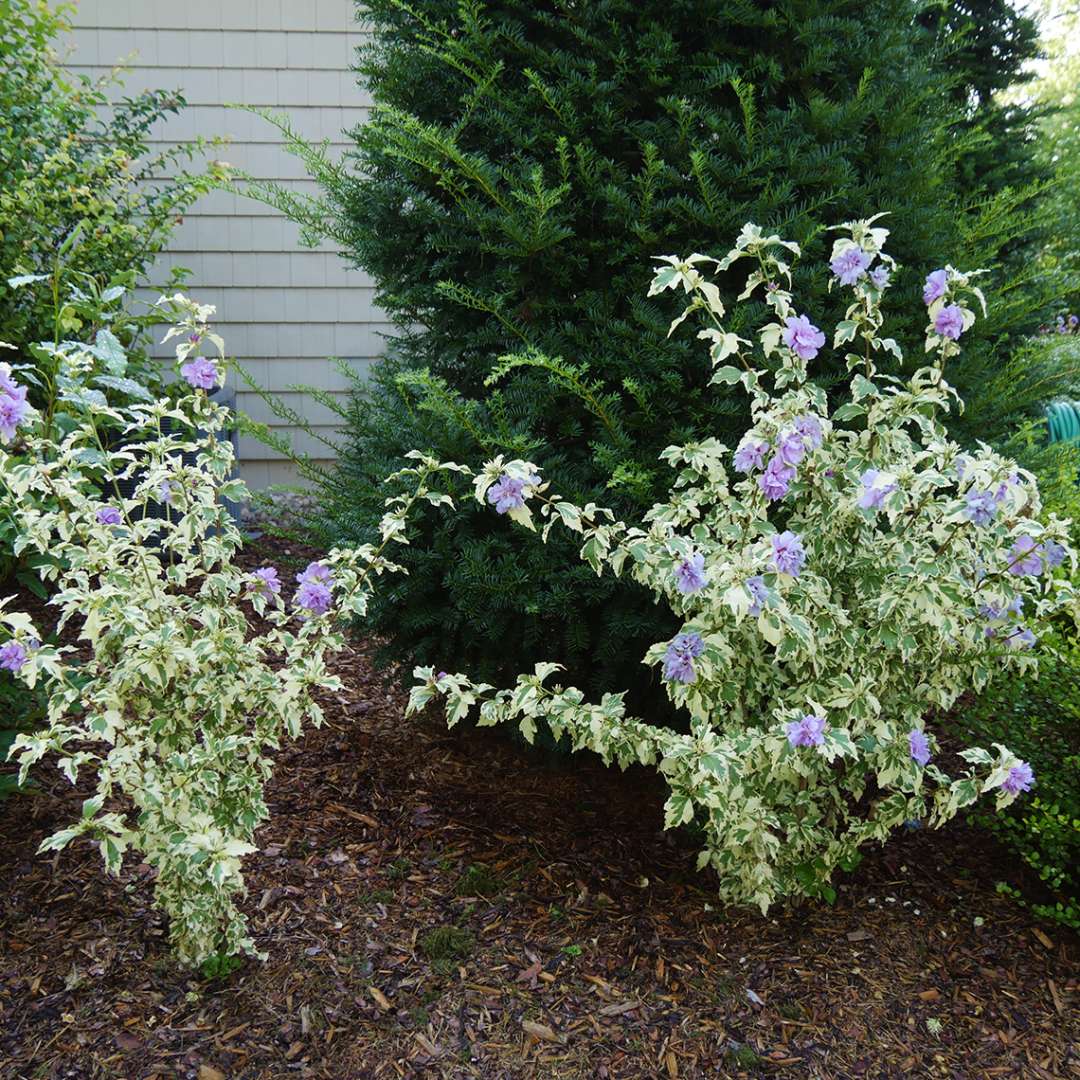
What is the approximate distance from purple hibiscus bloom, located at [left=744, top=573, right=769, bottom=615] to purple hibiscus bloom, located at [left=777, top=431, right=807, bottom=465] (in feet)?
0.78

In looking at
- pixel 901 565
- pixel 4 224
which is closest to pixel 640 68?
pixel 901 565

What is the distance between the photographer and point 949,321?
2.10 metres

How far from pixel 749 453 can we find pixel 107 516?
1.36 metres

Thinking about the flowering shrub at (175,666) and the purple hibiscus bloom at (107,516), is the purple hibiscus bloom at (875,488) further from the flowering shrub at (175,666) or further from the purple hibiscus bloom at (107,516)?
the purple hibiscus bloom at (107,516)

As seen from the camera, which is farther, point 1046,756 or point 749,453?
point 1046,756

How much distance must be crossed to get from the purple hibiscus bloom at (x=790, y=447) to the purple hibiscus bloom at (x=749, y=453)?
0.24 ft

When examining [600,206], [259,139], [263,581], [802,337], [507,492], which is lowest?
[263,581]

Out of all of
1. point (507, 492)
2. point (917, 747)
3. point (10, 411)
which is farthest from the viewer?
point (917, 747)

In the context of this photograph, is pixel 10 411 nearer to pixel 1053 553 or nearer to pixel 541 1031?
pixel 541 1031

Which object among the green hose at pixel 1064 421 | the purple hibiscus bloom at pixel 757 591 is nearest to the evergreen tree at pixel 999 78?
the green hose at pixel 1064 421

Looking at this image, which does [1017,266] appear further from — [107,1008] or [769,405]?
[107,1008]

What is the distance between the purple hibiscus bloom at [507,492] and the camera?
6.54 ft

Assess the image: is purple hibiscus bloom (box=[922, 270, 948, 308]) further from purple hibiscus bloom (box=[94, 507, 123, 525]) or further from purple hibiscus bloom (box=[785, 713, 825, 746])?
purple hibiscus bloom (box=[94, 507, 123, 525])

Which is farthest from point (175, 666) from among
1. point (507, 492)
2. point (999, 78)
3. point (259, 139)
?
point (999, 78)
